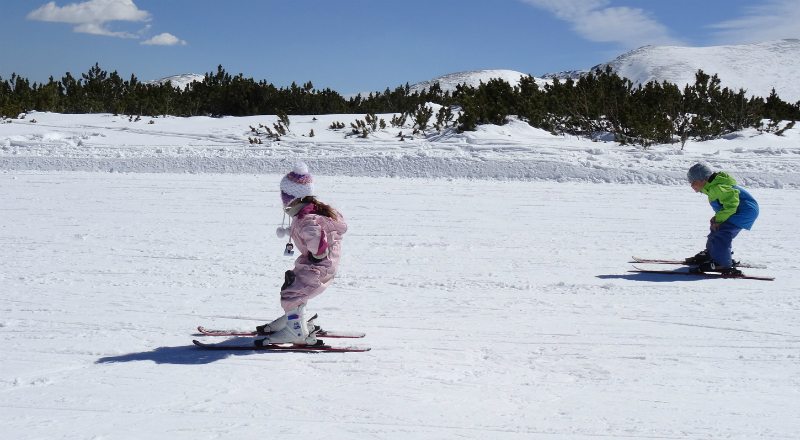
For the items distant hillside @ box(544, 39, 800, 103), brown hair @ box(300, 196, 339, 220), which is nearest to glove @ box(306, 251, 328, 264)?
brown hair @ box(300, 196, 339, 220)

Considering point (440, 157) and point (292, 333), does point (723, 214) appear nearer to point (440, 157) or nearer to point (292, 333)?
point (292, 333)

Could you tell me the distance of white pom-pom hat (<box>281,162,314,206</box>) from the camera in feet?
15.7

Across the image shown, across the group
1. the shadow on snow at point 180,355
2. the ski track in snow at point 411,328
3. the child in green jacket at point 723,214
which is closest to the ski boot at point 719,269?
the child in green jacket at point 723,214

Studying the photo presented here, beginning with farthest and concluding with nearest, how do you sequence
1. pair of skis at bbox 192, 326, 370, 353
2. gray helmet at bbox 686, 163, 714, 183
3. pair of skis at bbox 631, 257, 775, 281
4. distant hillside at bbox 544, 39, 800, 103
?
distant hillside at bbox 544, 39, 800, 103, gray helmet at bbox 686, 163, 714, 183, pair of skis at bbox 631, 257, 775, 281, pair of skis at bbox 192, 326, 370, 353

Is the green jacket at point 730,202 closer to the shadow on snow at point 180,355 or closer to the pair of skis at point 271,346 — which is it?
the pair of skis at point 271,346

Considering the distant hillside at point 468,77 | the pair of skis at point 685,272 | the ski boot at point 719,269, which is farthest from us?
the distant hillside at point 468,77

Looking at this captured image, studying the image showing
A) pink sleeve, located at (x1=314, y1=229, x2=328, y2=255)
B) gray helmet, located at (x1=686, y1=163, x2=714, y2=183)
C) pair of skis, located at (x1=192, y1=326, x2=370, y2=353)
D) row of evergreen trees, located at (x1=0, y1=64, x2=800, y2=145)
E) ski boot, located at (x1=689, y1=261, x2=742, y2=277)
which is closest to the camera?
pink sleeve, located at (x1=314, y1=229, x2=328, y2=255)

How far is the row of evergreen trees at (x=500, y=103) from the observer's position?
19953mm

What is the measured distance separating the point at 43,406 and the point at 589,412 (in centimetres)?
278

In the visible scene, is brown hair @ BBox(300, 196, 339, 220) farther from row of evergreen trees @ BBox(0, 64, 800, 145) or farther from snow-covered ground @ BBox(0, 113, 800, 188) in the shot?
row of evergreen trees @ BBox(0, 64, 800, 145)

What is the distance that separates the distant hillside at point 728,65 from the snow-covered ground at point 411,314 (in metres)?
37.9

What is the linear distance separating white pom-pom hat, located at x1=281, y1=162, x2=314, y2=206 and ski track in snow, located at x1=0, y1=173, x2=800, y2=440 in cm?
104

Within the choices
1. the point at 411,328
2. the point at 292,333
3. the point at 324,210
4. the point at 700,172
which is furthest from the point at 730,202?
the point at 292,333

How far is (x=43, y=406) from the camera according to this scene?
3.80 metres
